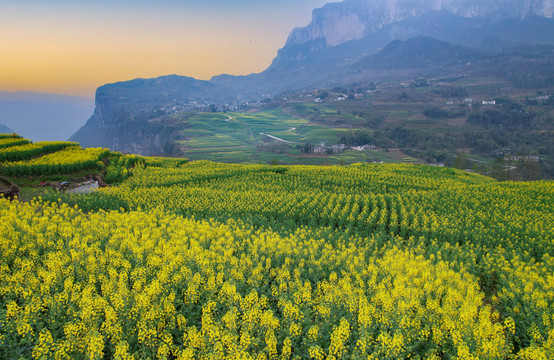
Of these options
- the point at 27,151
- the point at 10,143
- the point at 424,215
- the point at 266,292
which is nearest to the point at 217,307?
the point at 266,292

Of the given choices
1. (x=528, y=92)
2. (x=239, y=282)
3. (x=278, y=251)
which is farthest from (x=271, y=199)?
(x=528, y=92)

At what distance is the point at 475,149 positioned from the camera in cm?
12000

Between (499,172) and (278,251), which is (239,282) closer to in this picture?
(278,251)

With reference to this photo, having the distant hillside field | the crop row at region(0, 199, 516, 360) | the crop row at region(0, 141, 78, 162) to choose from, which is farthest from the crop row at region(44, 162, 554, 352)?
the crop row at region(0, 141, 78, 162)

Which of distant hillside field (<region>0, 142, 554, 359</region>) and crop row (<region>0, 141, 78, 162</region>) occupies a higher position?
crop row (<region>0, 141, 78, 162</region>)

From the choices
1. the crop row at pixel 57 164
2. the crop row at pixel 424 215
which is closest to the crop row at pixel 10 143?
the crop row at pixel 57 164

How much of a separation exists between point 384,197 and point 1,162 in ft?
107

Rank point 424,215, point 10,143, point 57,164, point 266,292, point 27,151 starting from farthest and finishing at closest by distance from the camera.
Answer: point 10,143, point 27,151, point 57,164, point 424,215, point 266,292

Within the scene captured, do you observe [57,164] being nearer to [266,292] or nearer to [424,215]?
[266,292]

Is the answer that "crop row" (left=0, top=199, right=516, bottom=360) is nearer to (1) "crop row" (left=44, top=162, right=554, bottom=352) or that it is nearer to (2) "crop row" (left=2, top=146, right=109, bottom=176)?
(1) "crop row" (left=44, top=162, right=554, bottom=352)

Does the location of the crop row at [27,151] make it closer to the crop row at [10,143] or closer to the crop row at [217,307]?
the crop row at [10,143]

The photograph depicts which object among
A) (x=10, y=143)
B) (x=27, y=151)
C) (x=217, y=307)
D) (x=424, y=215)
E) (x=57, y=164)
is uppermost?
(x=10, y=143)

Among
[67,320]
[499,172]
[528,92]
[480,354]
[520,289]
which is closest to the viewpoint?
[480,354]

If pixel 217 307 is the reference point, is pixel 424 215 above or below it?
below
